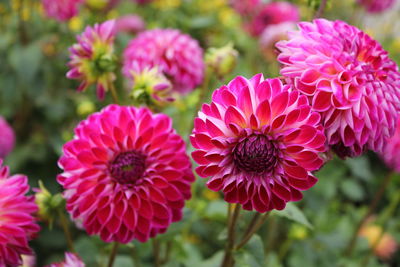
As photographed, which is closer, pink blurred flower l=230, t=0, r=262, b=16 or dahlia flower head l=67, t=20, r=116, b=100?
dahlia flower head l=67, t=20, r=116, b=100

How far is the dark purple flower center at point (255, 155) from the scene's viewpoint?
579 mm

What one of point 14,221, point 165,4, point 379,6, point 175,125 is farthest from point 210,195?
point 14,221

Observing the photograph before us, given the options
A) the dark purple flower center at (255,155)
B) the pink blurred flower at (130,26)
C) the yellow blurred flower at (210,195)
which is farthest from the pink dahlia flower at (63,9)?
the dark purple flower center at (255,155)

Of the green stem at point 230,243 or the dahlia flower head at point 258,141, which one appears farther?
the green stem at point 230,243

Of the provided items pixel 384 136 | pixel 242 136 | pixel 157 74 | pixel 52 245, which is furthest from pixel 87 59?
pixel 52 245

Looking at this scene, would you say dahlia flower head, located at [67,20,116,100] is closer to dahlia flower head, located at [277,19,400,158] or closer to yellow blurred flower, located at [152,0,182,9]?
dahlia flower head, located at [277,19,400,158]

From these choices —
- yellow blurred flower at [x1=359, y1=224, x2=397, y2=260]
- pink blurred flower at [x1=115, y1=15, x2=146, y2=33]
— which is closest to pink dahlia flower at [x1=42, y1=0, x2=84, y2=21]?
pink blurred flower at [x1=115, y1=15, x2=146, y2=33]

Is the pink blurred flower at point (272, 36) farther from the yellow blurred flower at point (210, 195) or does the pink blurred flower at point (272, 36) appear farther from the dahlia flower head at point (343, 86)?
the dahlia flower head at point (343, 86)

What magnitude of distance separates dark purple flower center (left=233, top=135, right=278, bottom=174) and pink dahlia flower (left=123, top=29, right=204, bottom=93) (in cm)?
56

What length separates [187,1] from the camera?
2.08 metres

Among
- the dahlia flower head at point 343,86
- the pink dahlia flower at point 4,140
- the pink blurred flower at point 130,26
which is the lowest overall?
the pink dahlia flower at point 4,140

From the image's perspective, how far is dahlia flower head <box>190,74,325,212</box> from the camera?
0.58 m

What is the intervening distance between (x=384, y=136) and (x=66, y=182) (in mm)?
480

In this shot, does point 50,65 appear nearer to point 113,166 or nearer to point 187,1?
point 187,1
